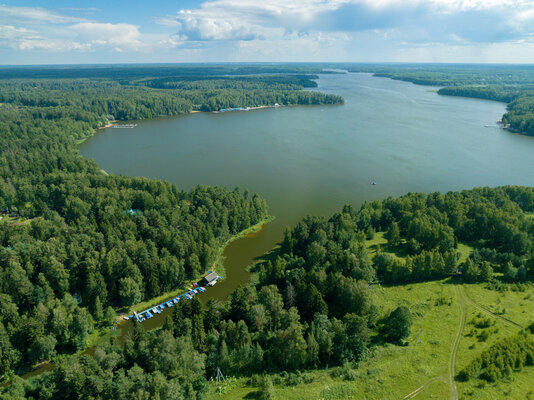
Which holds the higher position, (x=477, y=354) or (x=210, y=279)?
(x=210, y=279)

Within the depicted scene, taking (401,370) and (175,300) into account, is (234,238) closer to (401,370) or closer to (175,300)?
(175,300)

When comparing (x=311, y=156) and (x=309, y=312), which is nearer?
(x=309, y=312)

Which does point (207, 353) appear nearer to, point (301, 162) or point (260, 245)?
point (260, 245)

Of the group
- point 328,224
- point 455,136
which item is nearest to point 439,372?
point 328,224

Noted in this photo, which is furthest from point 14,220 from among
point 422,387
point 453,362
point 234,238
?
point 453,362

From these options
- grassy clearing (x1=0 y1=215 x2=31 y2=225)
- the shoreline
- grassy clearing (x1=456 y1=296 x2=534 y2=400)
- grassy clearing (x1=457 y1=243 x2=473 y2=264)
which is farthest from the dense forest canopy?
grassy clearing (x1=457 y1=243 x2=473 y2=264)

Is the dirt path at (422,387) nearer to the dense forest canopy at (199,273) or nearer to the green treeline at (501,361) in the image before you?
the green treeline at (501,361)
